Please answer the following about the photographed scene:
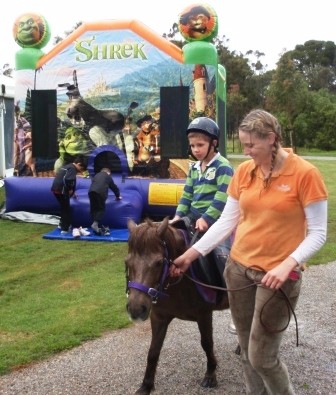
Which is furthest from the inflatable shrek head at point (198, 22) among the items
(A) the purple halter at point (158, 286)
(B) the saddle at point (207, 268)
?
(A) the purple halter at point (158, 286)

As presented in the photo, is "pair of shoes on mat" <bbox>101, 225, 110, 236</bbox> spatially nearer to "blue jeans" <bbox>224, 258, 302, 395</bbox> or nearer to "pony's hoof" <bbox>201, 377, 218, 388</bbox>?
"pony's hoof" <bbox>201, 377, 218, 388</bbox>

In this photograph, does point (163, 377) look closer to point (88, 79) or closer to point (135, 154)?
point (135, 154)

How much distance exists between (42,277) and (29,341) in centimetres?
244

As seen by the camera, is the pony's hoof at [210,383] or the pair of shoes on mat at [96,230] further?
the pair of shoes on mat at [96,230]

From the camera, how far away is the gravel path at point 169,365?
391 centimetres

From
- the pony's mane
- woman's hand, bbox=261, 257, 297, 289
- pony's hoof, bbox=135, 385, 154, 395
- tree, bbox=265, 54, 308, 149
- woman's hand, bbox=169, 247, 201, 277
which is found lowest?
pony's hoof, bbox=135, 385, 154, 395

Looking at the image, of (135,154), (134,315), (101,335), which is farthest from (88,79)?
(134,315)

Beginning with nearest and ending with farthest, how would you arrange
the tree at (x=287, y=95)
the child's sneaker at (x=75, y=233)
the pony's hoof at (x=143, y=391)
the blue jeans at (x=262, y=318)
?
the blue jeans at (x=262, y=318) < the pony's hoof at (x=143, y=391) < the child's sneaker at (x=75, y=233) < the tree at (x=287, y=95)

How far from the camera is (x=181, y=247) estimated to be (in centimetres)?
335

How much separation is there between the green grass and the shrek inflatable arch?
1343 mm

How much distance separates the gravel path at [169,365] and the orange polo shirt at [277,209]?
1536 millimetres

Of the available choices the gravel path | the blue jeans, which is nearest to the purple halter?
the blue jeans

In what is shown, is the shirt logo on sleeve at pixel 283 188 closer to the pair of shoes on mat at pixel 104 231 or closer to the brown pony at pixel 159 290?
the brown pony at pixel 159 290

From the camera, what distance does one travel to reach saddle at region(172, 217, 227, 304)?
11.6 ft
